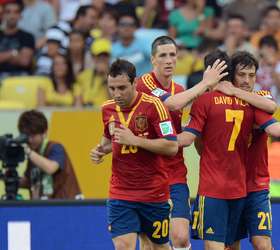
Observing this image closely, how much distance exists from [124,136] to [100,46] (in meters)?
Result: 6.92

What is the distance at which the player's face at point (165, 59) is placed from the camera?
1053 cm

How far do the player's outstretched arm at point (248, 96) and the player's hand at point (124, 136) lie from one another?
88 cm

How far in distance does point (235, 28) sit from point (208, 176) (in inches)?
271

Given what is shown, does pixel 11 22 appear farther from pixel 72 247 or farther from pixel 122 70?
pixel 122 70

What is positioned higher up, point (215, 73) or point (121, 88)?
point (215, 73)

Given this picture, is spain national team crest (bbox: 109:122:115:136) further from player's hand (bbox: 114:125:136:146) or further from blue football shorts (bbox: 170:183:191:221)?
blue football shorts (bbox: 170:183:191:221)

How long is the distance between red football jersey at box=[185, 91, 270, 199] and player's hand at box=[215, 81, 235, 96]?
0.04 meters

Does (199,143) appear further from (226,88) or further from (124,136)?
(124,136)

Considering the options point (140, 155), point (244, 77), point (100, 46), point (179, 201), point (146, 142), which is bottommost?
point (179, 201)

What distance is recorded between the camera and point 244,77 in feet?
32.6

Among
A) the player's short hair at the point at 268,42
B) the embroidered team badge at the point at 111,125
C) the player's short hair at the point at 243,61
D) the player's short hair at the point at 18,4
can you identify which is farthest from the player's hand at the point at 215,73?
the player's short hair at the point at 18,4

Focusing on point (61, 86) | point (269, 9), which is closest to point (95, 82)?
point (61, 86)

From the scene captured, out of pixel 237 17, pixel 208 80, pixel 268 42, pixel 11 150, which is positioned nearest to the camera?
pixel 208 80

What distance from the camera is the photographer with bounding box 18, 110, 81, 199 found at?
1223cm
